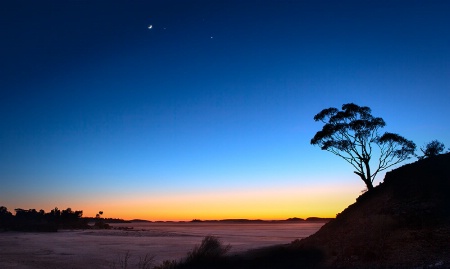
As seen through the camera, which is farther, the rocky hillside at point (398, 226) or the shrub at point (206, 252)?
the shrub at point (206, 252)

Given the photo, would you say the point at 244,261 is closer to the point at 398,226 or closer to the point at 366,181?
the point at 398,226

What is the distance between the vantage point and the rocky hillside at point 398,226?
61.7 feet

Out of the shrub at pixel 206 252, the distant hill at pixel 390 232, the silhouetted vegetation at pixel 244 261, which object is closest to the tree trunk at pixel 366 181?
the distant hill at pixel 390 232

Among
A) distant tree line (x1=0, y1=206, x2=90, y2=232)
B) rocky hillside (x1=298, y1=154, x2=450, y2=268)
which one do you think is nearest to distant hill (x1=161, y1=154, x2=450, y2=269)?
rocky hillside (x1=298, y1=154, x2=450, y2=268)

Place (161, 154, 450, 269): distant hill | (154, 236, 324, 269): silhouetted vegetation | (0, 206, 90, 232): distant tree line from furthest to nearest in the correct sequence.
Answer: (0, 206, 90, 232): distant tree line, (154, 236, 324, 269): silhouetted vegetation, (161, 154, 450, 269): distant hill

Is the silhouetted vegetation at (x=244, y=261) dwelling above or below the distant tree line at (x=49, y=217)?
below

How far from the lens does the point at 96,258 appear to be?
103ft

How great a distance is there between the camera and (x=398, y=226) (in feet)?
74.0

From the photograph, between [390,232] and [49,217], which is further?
[49,217]

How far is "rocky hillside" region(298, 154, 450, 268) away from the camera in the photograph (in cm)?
1881

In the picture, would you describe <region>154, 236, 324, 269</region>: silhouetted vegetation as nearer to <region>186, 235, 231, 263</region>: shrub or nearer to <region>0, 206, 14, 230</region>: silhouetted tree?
<region>186, 235, 231, 263</region>: shrub

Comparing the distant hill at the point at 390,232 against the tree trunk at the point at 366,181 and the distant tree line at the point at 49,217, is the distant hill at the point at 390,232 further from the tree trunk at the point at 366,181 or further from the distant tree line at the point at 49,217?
the distant tree line at the point at 49,217

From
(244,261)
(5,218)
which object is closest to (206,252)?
(244,261)

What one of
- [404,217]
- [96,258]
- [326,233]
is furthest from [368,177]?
[96,258]
